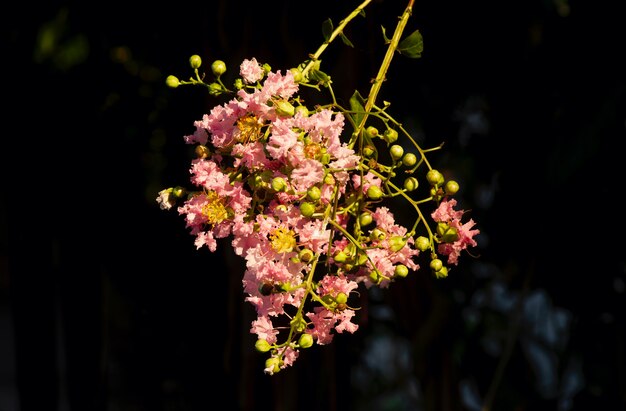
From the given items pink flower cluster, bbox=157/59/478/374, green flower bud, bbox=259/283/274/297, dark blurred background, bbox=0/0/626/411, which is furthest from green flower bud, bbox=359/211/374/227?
dark blurred background, bbox=0/0/626/411

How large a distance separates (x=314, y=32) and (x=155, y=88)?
453 mm

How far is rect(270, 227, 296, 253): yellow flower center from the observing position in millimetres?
1076

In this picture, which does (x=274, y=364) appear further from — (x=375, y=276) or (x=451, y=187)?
(x=451, y=187)

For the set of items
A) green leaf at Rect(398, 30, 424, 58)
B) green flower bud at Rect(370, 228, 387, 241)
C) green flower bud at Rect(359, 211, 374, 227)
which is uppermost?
green leaf at Rect(398, 30, 424, 58)

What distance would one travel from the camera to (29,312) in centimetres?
238

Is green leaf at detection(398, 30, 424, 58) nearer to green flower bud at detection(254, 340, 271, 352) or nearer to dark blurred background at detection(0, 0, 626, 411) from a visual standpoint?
green flower bud at detection(254, 340, 271, 352)

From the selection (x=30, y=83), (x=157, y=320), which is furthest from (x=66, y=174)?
(x=157, y=320)

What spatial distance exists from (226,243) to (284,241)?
3.39ft

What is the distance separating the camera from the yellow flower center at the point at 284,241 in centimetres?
108

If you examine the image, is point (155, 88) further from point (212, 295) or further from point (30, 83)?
point (212, 295)

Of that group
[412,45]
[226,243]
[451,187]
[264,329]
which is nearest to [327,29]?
[412,45]

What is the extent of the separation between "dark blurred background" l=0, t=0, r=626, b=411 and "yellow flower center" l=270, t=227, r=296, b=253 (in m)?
0.96

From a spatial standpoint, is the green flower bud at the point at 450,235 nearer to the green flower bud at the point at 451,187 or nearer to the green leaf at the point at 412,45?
the green flower bud at the point at 451,187

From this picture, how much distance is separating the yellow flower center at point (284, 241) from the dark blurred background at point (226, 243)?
963 millimetres
